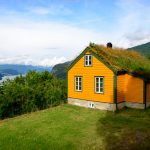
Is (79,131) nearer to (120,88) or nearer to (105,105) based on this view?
(105,105)

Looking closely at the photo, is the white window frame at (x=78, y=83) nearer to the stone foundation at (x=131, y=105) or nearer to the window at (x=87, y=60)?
the window at (x=87, y=60)

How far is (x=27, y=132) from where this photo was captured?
68.8 ft

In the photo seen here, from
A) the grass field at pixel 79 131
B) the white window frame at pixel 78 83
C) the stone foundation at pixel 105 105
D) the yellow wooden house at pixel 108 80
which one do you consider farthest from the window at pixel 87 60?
the grass field at pixel 79 131

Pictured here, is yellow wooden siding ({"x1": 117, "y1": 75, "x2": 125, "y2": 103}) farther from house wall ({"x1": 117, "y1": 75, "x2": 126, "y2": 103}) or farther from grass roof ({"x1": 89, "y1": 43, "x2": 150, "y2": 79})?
grass roof ({"x1": 89, "y1": 43, "x2": 150, "y2": 79})

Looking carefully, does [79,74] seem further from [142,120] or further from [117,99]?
[142,120]

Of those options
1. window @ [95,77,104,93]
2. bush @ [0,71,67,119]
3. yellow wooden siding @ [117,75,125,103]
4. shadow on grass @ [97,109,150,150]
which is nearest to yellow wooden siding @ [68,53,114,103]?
window @ [95,77,104,93]

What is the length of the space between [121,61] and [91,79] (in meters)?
4.38

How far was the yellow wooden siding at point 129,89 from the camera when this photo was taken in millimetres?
27828

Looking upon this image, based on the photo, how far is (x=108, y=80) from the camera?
2838 centimetres

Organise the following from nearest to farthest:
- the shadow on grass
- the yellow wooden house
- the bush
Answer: the shadow on grass, the yellow wooden house, the bush

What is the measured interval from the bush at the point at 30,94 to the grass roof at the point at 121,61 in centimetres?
2444

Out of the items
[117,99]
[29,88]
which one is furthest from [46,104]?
[117,99]

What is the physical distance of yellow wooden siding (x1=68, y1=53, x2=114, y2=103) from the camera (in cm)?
2841

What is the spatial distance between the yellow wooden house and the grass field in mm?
1538
